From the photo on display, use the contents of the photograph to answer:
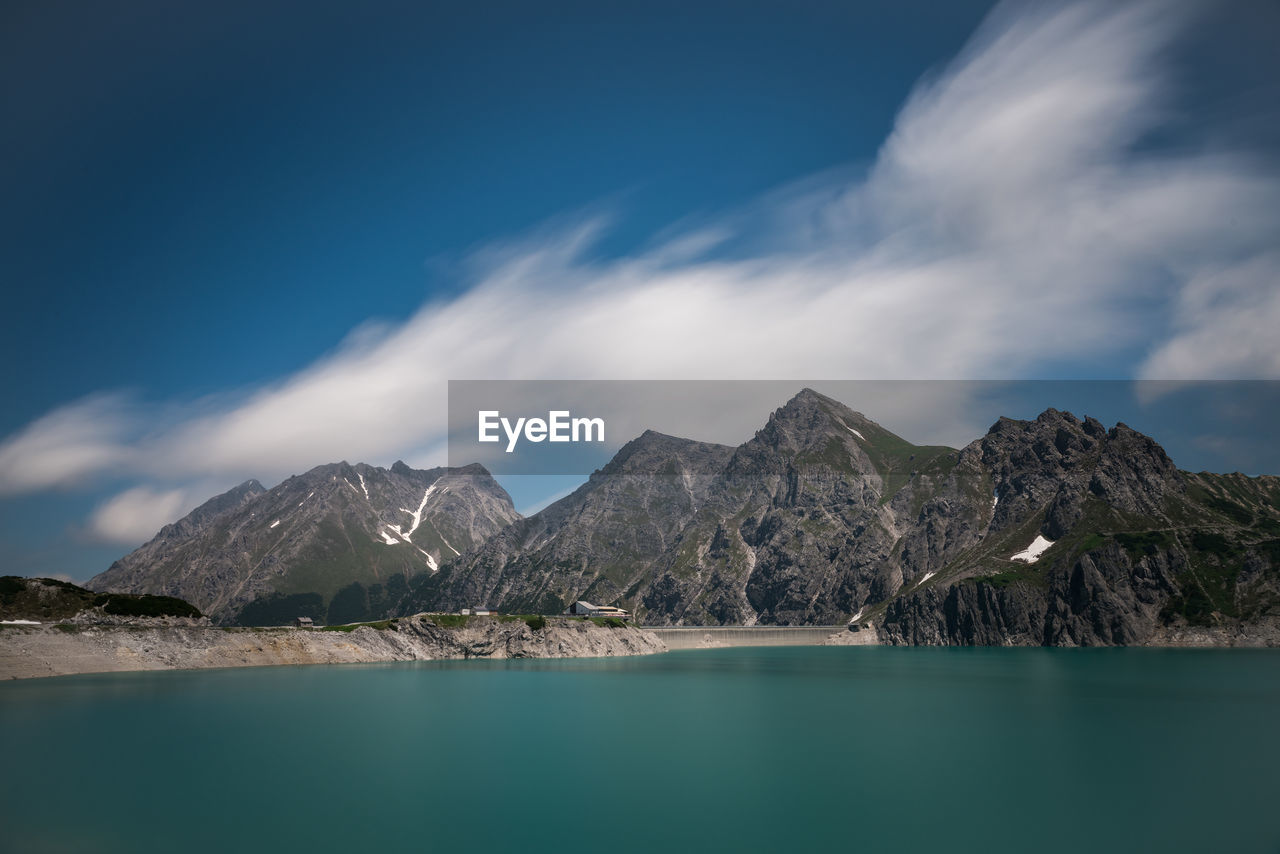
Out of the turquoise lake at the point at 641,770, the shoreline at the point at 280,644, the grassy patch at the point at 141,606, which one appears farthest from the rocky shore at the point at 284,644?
the turquoise lake at the point at 641,770

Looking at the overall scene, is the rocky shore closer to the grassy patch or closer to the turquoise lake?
the grassy patch

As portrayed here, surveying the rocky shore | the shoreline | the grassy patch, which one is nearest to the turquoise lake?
the shoreline

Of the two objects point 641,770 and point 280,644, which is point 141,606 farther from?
point 641,770

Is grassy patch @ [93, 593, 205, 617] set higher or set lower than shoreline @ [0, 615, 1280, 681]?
higher

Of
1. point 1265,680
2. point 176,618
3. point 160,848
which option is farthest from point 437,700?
point 1265,680

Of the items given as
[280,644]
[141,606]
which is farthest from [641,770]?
[141,606]

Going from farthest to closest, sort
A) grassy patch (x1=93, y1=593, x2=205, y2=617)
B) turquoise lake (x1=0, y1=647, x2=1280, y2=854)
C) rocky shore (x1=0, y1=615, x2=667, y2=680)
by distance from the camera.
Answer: grassy patch (x1=93, y1=593, x2=205, y2=617)
rocky shore (x1=0, y1=615, x2=667, y2=680)
turquoise lake (x1=0, y1=647, x2=1280, y2=854)
